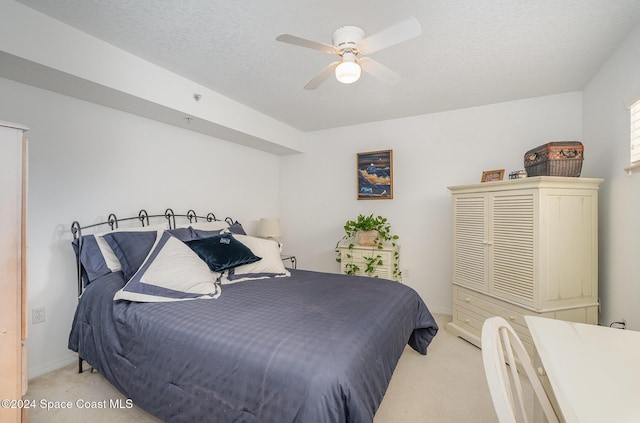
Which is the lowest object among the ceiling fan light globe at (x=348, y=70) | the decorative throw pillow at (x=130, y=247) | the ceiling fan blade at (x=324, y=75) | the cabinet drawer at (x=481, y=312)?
the cabinet drawer at (x=481, y=312)

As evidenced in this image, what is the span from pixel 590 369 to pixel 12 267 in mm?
2214

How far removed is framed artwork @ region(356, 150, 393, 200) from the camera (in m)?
3.87

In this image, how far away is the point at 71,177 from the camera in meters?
2.33

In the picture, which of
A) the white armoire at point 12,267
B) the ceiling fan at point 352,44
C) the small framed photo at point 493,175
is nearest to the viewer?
the white armoire at point 12,267

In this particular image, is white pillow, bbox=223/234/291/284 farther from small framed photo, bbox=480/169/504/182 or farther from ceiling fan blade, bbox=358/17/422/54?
small framed photo, bbox=480/169/504/182

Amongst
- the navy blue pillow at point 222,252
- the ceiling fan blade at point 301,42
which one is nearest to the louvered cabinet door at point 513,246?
the ceiling fan blade at point 301,42

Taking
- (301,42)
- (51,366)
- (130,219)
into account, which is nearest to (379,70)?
(301,42)

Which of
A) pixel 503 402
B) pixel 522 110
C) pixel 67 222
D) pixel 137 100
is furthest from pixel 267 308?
pixel 522 110

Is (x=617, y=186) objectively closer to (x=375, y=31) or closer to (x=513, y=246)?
(x=513, y=246)

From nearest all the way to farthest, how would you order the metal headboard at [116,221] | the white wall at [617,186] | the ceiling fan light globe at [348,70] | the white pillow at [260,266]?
1. the ceiling fan light globe at [348,70]
2. the white wall at [617,186]
3. the metal headboard at [116,221]
4. the white pillow at [260,266]

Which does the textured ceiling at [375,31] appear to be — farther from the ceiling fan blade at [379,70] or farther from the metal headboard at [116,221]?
the metal headboard at [116,221]

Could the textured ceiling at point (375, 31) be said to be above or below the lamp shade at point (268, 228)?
above

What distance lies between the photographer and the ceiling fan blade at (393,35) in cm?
143

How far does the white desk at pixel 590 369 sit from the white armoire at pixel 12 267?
6.53ft
